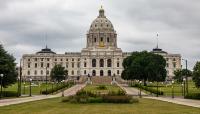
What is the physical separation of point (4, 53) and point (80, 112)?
40.3 metres

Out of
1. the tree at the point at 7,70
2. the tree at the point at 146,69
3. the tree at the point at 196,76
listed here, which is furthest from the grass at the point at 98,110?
the tree at the point at 146,69

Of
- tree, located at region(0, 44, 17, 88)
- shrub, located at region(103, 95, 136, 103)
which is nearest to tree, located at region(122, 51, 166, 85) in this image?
tree, located at region(0, 44, 17, 88)

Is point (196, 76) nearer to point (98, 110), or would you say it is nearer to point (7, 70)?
point (7, 70)

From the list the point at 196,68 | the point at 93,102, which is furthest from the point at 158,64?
the point at 93,102

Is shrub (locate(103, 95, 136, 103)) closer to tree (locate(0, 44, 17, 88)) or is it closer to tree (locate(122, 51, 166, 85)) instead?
tree (locate(0, 44, 17, 88))

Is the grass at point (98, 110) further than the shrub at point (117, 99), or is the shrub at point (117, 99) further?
the shrub at point (117, 99)

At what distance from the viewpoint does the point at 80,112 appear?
3516 cm

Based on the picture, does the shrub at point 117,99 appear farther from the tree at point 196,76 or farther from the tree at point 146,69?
the tree at point 146,69

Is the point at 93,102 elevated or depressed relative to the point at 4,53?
depressed

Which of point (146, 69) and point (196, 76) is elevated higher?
point (146, 69)

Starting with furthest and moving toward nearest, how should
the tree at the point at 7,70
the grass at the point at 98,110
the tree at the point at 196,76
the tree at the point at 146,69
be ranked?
the tree at the point at 146,69 < the tree at the point at 7,70 < the tree at the point at 196,76 < the grass at the point at 98,110

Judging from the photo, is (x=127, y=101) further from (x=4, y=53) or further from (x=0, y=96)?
(x=4, y=53)

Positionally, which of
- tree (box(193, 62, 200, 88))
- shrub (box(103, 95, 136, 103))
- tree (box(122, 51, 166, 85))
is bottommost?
shrub (box(103, 95, 136, 103))

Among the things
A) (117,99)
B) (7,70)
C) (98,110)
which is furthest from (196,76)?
(98,110)
